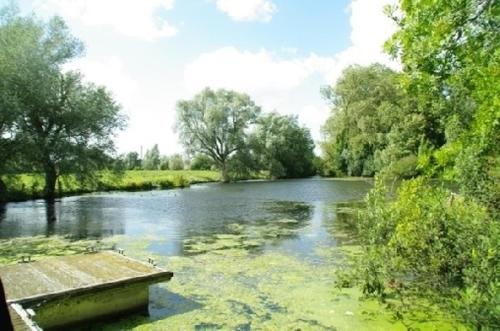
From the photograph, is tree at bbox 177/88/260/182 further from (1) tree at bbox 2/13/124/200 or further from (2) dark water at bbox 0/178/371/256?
(2) dark water at bbox 0/178/371/256

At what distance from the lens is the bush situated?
647cm

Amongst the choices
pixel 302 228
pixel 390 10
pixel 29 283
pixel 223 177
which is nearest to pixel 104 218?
pixel 302 228

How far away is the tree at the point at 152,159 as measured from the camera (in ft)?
268

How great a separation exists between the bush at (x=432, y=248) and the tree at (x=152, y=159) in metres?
73.7

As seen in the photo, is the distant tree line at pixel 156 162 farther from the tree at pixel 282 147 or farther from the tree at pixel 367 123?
the tree at pixel 367 123

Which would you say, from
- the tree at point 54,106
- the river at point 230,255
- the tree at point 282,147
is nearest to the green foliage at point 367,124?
the tree at point 282,147

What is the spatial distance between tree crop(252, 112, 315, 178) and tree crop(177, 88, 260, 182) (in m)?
3.60

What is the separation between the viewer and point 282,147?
70438mm

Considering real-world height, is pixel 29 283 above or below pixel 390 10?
below

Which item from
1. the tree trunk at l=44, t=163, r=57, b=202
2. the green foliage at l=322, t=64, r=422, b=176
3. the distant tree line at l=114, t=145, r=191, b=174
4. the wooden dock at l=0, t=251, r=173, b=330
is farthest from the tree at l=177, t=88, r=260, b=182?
the wooden dock at l=0, t=251, r=173, b=330

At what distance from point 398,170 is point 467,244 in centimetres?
3056

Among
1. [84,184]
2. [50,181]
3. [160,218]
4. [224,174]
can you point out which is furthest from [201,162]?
[160,218]

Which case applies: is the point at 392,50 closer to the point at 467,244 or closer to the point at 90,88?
the point at 467,244

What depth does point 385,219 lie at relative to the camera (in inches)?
366
